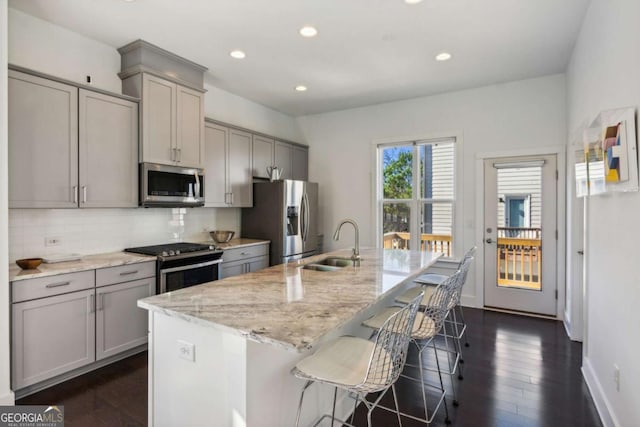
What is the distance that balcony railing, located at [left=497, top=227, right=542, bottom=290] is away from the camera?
4.37 metres

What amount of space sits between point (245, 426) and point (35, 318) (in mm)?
1983

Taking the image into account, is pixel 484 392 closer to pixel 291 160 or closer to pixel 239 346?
pixel 239 346

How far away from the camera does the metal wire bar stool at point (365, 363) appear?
1.54 m

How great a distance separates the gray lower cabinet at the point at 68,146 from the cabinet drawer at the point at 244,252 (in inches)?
45.9

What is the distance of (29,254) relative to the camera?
9.48 ft

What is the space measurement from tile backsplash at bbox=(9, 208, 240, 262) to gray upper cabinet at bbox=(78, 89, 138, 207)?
35 cm

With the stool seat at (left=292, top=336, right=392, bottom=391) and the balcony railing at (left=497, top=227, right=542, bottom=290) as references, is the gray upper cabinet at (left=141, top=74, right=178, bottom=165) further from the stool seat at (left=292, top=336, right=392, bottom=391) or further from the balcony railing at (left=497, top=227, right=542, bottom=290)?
the balcony railing at (left=497, top=227, right=542, bottom=290)

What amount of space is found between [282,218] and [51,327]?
2.67 metres

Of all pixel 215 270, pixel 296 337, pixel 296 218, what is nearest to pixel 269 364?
pixel 296 337

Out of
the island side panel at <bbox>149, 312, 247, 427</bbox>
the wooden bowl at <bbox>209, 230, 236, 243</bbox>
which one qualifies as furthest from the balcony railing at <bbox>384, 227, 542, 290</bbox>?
the island side panel at <bbox>149, 312, 247, 427</bbox>

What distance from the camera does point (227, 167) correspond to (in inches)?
174

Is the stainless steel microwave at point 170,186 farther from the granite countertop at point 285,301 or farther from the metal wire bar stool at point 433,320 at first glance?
the metal wire bar stool at point 433,320

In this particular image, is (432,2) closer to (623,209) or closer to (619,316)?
(623,209)

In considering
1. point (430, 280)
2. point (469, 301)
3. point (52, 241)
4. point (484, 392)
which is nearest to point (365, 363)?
point (484, 392)
